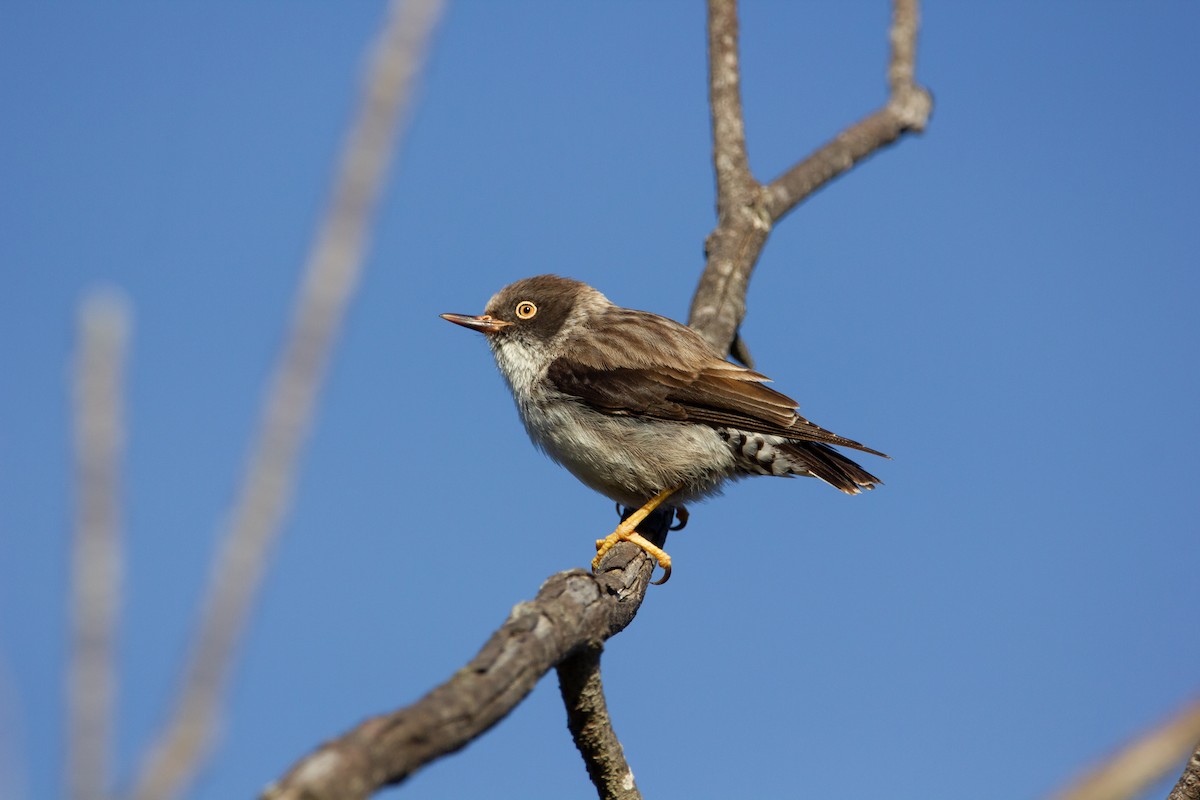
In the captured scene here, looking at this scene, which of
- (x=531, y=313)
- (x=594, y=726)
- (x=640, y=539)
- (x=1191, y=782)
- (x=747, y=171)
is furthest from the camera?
(x=747, y=171)

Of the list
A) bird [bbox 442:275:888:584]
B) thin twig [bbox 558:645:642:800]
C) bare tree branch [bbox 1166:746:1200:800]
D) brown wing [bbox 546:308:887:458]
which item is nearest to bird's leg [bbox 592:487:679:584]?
bird [bbox 442:275:888:584]

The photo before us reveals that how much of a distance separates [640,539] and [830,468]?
124 cm

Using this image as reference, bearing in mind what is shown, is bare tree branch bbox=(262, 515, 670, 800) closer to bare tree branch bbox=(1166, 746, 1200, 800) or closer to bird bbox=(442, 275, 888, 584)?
bird bbox=(442, 275, 888, 584)

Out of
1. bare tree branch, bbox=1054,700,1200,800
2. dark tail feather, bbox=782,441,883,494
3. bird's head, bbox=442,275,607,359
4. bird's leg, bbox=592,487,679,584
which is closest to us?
bare tree branch, bbox=1054,700,1200,800

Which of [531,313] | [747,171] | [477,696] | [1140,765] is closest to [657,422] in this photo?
[531,313]

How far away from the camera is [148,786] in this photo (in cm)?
97

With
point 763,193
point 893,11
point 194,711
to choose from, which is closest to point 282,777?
point 194,711

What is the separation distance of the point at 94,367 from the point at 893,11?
28.9 feet

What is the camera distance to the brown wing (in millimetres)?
6531

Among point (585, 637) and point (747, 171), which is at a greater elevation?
point (747, 171)

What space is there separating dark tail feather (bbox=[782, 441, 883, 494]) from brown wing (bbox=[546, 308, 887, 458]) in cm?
16

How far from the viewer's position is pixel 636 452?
21.7ft

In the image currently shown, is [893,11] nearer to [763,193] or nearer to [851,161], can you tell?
[851,161]

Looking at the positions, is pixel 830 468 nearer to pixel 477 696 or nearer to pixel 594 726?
pixel 594 726
